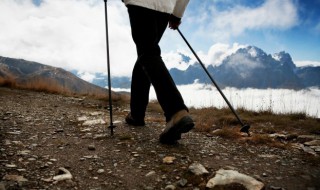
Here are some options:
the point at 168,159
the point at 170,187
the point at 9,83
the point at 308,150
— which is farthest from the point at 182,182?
the point at 9,83

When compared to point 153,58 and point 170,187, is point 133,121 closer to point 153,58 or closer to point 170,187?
point 153,58

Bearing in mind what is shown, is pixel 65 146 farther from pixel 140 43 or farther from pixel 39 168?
pixel 140 43

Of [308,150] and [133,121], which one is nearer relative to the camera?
[308,150]

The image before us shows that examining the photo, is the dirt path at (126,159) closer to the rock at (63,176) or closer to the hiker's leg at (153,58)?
the rock at (63,176)

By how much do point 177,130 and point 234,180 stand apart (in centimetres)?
117

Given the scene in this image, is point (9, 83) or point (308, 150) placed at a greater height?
point (9, 83)

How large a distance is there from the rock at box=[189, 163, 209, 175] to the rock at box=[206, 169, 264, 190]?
0.18 metres

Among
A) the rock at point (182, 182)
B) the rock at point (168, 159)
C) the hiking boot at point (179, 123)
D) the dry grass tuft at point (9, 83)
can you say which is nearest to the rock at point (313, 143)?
the hiking boot at point (179, 123)

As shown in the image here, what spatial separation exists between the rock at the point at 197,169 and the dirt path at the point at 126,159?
0.06 m

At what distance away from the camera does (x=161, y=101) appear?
390 cm

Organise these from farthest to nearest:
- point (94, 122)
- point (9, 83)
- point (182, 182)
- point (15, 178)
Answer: point (9, 83) → point (94, 122) → point (182, 182) → point (15, 178)

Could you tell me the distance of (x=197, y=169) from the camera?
321cm

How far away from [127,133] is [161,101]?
1.09 m

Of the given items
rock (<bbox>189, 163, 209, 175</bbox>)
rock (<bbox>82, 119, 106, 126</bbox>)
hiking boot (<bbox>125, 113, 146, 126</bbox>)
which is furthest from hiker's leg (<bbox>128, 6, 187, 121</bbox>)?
rock (<bbox>82, 119, 106, 126</bbox>)
